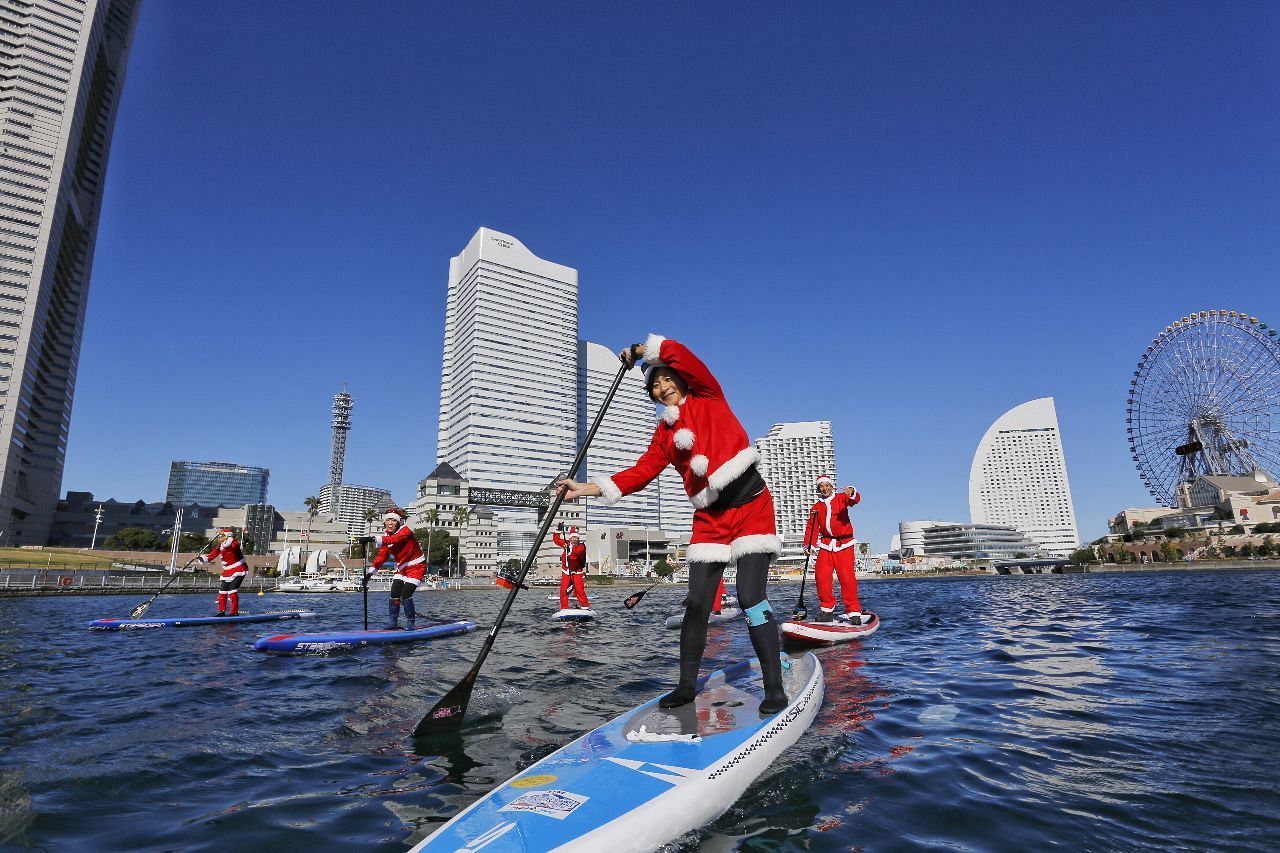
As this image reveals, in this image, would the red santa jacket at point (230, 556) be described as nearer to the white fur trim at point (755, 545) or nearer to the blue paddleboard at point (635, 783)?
the blue paddleboard at point (635, 783)

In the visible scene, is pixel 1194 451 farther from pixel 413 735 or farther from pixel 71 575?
pixel 71 575

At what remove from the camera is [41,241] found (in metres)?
90.4

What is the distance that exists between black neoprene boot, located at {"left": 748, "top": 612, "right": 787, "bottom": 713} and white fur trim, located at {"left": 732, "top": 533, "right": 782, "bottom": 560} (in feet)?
1.71

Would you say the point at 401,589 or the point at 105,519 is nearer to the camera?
the point at 401,589

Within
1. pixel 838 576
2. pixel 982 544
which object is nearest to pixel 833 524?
pixel 838 576

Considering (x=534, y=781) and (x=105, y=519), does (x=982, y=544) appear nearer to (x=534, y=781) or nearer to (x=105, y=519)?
(x=534, y=781)

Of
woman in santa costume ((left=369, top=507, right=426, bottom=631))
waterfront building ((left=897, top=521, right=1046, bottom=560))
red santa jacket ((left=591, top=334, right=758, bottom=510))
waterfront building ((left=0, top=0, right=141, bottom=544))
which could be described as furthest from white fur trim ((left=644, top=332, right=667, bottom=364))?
waterfront building ((left=897, top=521, right=1046, bottom=560))

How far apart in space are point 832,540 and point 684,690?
29.8 feet

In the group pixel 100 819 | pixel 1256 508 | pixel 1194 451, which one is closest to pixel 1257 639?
pixel 100 819

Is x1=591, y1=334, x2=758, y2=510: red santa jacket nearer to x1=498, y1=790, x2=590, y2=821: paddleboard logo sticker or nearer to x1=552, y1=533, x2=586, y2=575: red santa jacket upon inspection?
x1=498, y1=790, x2=590, y2=821: paddleboard logo sticker

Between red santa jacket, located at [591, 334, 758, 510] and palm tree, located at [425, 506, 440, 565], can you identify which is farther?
palm tree, located at [425, 506, 440, 565]

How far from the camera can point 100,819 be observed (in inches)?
136

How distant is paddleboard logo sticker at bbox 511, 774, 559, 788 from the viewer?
3.17 m

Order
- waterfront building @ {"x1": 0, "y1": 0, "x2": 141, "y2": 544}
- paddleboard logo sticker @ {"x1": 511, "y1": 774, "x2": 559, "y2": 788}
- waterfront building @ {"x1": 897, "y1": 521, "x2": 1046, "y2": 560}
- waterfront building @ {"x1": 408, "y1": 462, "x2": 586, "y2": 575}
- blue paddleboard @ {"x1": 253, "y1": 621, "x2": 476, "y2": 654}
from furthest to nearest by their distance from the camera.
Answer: waterfront building @ {"x1": 897, "y1": 521, "x2": 1046, "y2": 560} < waterfront building @ {"x1": 408, "y1": 462, "x2": 586, "y2": 575} < waterfront building @ {"x1": 0, "y1": 0, "x2": 141, "y2": 544} < blue paddleboard @ {"x1": 253, "y1": 621, "x2": 476, "y2": 654} < paddleboard logo sticker @ {"x1": 511, "y1": 774, "x2": 559, "y2": 788}
